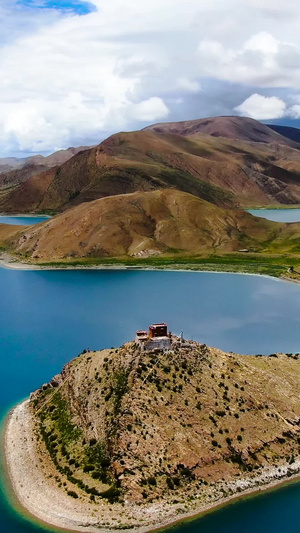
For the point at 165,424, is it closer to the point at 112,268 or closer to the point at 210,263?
the point at 112,268

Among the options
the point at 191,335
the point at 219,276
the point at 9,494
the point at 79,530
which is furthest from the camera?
the point at 219,276

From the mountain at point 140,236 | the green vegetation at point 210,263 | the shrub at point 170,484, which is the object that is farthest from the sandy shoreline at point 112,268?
the shrub at point 170,484

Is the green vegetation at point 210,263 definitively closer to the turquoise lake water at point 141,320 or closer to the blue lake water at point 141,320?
the blue lake water at point 141,320

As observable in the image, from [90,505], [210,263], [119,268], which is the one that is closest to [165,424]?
[90,505]

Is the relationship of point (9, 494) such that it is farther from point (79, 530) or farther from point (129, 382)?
point (129, 382)

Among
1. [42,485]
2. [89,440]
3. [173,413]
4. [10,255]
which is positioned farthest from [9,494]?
[10,255]
